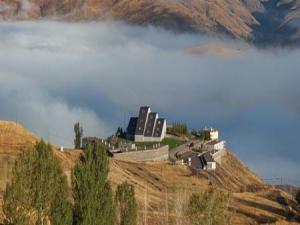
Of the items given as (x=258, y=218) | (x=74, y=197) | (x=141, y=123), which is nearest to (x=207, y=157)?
(x=141, y=123)

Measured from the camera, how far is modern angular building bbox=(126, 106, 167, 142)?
459 ft

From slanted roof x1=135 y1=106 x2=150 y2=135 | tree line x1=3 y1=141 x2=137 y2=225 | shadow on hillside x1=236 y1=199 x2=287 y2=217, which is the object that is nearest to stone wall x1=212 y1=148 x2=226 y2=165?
slanted roof x1=135 y1=106 x2=150 y2=135

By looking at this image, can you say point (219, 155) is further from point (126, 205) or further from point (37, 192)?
point (37, 192)

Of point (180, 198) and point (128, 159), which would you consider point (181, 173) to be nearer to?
point (128, 159)

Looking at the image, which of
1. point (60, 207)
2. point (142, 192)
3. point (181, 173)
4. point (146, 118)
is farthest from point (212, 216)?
point (146, 118)

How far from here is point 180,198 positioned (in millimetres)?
56562

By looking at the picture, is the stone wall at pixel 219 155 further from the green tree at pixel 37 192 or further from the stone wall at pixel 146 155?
the green tree at pixel 37 192

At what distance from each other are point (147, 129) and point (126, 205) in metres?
86.9

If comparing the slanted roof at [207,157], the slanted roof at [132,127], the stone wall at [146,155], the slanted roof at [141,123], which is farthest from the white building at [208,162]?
the slanted roof at [132,127]

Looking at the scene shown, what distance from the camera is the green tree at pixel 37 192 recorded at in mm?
44625

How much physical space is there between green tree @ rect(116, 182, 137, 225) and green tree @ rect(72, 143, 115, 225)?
4.61 m

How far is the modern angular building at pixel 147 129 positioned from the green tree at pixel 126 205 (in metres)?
83.9

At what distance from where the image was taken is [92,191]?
4906 cm

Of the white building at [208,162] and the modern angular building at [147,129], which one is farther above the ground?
the modern angular building at [147,129]
